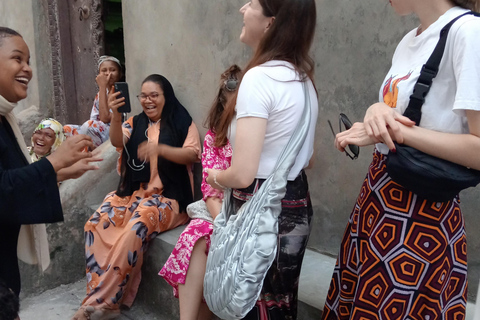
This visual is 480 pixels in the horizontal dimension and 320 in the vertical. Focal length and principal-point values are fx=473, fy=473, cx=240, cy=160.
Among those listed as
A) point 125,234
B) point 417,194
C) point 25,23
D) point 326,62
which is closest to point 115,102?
point 125,234

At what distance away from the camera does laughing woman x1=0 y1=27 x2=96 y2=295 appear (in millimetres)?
1772

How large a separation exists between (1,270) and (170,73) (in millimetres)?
2399

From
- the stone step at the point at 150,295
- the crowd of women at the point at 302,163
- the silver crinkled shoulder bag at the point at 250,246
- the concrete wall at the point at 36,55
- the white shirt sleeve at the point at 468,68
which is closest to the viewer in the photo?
the white shirt sleeve at the point at 468,68

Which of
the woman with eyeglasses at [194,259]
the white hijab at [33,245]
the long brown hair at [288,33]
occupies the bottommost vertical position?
the woman with eyeglasses at [194,259]

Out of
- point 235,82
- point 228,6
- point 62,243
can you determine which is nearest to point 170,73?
point 228,6

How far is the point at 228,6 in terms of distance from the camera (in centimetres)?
338

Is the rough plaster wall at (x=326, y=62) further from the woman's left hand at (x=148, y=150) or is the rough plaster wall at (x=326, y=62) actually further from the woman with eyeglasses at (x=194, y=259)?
the woman with eyeglasses at (x=194, y=259)

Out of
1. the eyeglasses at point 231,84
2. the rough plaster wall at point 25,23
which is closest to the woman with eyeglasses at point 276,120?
the eyeglasses at point 231,84

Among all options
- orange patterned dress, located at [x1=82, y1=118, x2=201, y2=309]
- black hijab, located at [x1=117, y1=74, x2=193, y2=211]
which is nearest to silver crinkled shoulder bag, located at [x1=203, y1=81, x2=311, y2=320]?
orange patterned dress, located at [x1=82, y1=118, x2=201, y2=309]

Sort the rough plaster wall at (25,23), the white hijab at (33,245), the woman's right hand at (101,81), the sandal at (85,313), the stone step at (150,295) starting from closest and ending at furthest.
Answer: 1. the white hijab at (33,245)
2. the stone step at (150,295)
3. the sandal at (85,313)
4. the woman's right hand at (101,81)
5. the rough plaster wall at (25,23)

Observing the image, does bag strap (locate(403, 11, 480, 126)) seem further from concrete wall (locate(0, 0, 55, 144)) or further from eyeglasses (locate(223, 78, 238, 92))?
concrete wall (locate(0, 0, 55, 144))

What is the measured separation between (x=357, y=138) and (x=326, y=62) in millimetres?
1447

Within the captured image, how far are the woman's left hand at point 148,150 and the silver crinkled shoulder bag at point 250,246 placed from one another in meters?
1.89

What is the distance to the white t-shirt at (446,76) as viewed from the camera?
130 cm
